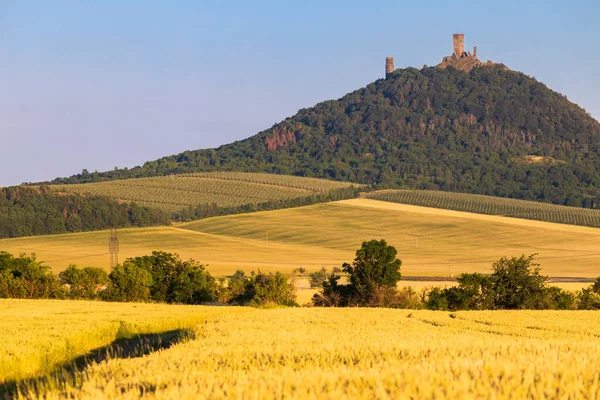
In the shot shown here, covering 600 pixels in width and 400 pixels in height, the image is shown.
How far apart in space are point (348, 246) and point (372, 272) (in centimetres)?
11205

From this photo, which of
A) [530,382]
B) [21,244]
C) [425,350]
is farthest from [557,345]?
[21,244]

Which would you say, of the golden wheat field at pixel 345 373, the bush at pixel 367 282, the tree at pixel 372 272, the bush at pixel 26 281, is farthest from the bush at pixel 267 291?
the golden wheat field at pixel 345 373

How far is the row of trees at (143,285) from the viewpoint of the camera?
69.9 meters

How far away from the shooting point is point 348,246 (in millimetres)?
181000

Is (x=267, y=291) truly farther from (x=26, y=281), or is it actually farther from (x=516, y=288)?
(x=516, y=288)

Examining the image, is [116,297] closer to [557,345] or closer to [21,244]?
[557,345]

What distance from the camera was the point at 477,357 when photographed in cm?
1109

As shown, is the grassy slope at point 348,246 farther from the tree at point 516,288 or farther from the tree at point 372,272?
the tree at point 516,288

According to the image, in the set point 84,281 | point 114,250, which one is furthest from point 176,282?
point 114,250

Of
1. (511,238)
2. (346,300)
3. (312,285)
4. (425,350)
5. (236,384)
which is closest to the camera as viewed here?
(236,384)

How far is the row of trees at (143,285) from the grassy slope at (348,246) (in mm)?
62155

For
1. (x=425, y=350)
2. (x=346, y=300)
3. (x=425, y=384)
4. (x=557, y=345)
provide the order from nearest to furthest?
(x=425, y=384), (x=425, y=350), (x=557, y=345), (x=346, y=300)

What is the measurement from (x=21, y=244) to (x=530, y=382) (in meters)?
194

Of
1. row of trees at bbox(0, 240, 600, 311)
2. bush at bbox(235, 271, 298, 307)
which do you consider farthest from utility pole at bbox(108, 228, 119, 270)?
bush at bbox(235, 271, 298, 307)
